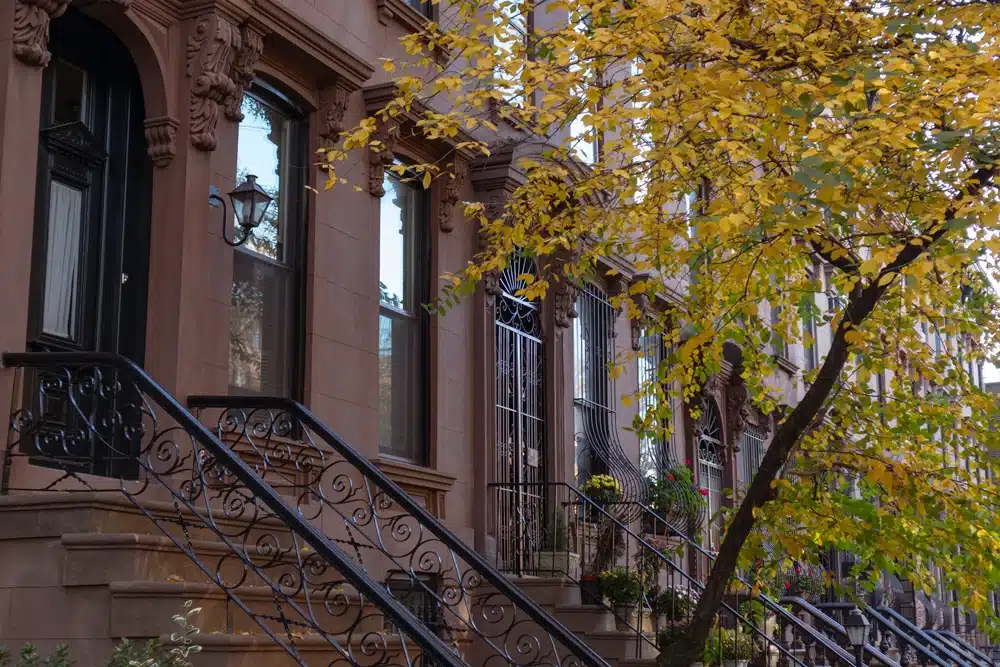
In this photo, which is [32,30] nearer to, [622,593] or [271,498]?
[271,498]

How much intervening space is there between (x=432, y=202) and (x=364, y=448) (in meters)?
Answer: 2.97

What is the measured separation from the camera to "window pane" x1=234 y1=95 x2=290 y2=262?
1002cm

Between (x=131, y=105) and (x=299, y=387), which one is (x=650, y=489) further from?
(x=131, y=105)

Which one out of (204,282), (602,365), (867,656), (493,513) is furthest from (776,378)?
(204,282)

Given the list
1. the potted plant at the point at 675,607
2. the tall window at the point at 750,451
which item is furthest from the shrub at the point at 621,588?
the tall window at the point at 750,451

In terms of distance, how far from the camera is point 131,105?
9086mm

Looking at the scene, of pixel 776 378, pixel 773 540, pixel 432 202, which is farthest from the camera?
pixel 776 378

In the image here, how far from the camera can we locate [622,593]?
11.6 m

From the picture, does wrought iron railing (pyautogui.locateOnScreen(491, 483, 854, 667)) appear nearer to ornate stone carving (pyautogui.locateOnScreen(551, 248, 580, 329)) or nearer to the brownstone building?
the brownstone building

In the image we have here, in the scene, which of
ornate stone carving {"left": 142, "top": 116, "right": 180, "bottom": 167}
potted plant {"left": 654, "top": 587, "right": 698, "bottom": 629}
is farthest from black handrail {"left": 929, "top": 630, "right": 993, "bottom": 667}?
ornate stone carving {"left": 142, "top": 116, "right": 180, "bottom": 167}

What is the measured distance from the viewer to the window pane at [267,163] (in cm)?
1002

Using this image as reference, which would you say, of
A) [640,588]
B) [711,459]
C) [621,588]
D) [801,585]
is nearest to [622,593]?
[621,588]

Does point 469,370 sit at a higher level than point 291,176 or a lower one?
lower

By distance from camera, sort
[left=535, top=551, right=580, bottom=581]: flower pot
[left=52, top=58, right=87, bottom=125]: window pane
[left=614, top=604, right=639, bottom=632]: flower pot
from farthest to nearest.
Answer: [left=535, top=551, right=580, bottom=581]: flower pot
[left=614, top=604, right=639, bottom=632]: flower pot
[left=52, top=58, right=87, bottom=125]: window pane
